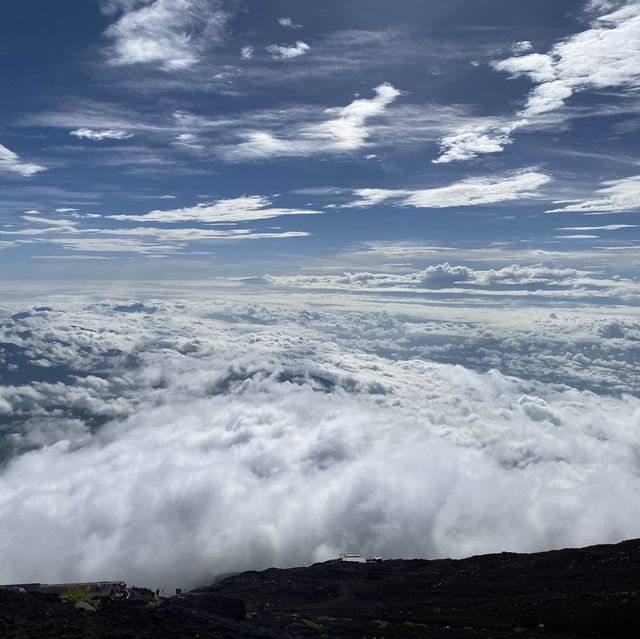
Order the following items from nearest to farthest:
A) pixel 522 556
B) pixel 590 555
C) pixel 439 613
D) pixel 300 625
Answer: pixel 300 625, pixel 439 613, pixel 590 555, pixel 522 556

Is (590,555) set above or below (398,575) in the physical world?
above

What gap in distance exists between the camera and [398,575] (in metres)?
117

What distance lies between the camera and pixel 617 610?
2147 inches

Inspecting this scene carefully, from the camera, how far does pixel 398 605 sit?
74.9 metres

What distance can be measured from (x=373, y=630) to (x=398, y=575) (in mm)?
79332

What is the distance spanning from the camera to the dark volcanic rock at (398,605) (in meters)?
33.2

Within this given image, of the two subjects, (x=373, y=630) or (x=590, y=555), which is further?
(x=590, y=555)

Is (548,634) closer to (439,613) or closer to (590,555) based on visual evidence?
(439,613)

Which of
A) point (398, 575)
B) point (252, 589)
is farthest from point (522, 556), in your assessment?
point (252, 589)

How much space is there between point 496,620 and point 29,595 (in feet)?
157

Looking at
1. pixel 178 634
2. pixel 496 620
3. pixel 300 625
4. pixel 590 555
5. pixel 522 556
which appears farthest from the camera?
pixel 522 556

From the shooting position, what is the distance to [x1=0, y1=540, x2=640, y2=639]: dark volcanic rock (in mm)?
33156

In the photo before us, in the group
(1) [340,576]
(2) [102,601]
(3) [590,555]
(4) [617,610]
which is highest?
(2) [102,601]

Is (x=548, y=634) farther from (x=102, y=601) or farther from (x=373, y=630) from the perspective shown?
(x=102, y=601)
